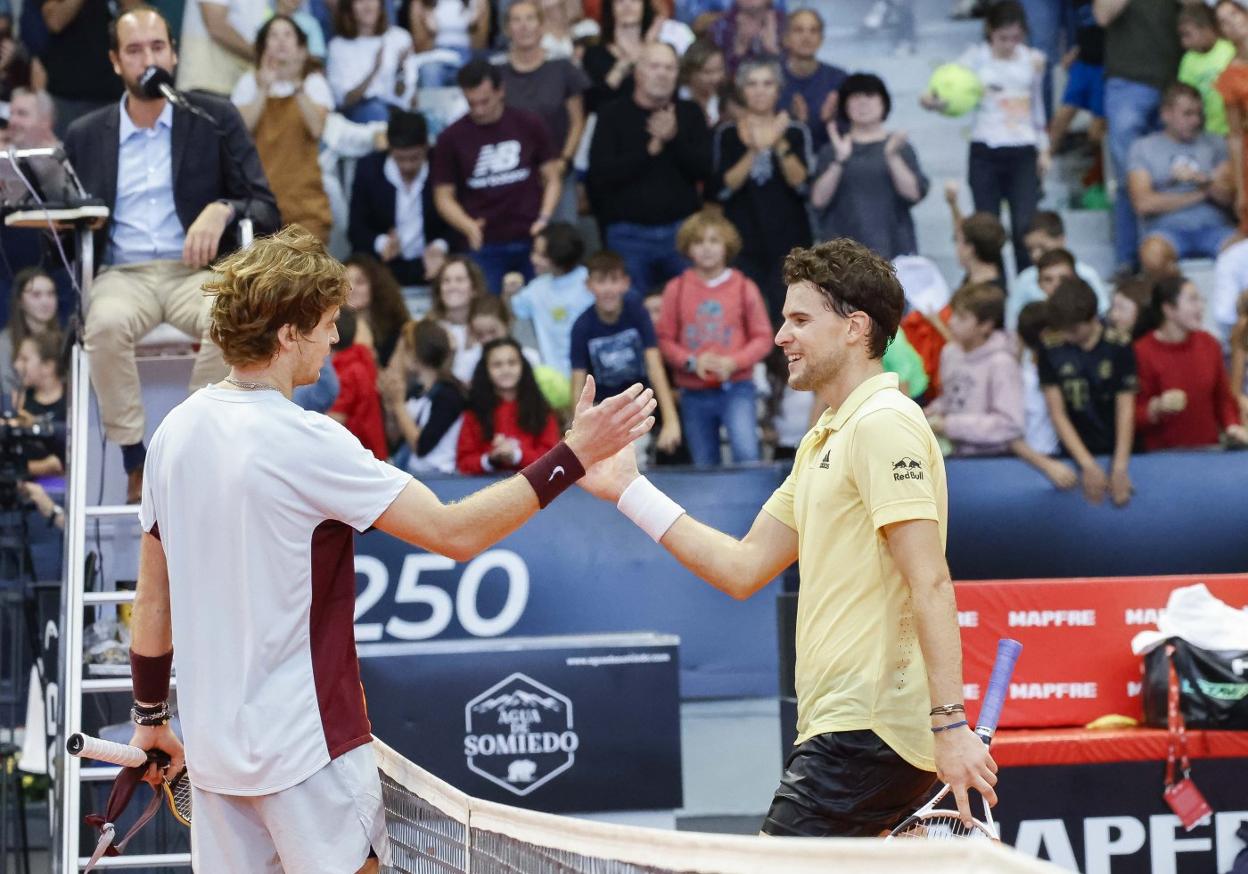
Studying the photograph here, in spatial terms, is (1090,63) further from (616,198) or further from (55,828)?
(55,828)

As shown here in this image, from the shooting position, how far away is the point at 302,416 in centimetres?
375

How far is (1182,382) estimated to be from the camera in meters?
10.2

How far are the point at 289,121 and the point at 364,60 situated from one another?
92cm

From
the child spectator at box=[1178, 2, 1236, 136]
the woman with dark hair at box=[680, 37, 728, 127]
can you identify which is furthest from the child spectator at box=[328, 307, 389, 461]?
the child spectator at box=[1178, 2, 1236, 136]

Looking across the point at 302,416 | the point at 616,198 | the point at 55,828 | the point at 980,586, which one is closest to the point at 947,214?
the point at 616,198

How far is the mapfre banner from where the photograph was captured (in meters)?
7.17

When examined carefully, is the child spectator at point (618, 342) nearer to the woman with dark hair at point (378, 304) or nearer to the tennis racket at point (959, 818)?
the woman with dark hair at point (378, 304)

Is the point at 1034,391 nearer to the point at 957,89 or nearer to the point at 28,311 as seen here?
the point at 957,89

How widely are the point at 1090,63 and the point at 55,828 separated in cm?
914

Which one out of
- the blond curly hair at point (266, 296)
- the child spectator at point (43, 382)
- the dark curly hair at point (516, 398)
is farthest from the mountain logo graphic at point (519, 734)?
the blond curly hair at point (266, 296)

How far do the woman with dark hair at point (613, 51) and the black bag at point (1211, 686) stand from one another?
617 centimetres

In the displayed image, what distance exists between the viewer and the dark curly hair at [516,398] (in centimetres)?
963

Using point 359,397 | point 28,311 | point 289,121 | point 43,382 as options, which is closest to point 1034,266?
point 359,397

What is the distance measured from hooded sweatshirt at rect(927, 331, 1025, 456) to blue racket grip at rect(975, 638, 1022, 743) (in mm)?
5455
